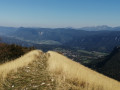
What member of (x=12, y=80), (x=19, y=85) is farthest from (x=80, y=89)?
(x=12, y=80)

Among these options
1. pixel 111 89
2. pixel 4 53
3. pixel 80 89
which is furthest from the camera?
pixel 4 53

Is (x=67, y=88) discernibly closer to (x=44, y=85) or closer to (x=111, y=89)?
(x=44, y=85)

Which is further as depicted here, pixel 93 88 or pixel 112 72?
pixel 112 72

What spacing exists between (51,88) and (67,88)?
0.69 meters

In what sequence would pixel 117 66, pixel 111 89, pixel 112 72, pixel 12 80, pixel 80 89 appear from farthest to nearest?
1. pixel 117 66
2. pixel 112 72
3. pixel 12 80
4. pixel 111 89
5. pixel 80 89

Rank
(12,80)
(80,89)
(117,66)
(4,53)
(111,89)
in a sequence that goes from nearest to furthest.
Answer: (80,89) < (111,89) < (12,80) < (4,53) < (117,66)

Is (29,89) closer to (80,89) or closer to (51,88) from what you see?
(51,88)

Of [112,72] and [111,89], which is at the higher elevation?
[111,89]

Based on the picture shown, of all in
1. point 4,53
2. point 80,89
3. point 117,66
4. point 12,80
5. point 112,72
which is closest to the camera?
point 80,89

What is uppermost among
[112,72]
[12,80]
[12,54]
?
[12,80]

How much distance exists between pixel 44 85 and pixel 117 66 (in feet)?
568

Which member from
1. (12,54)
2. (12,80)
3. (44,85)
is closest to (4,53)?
(12,54)

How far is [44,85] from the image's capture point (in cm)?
860

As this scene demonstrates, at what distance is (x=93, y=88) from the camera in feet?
27.0
